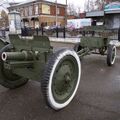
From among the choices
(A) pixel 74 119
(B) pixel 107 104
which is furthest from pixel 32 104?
(B) pixel 107 104

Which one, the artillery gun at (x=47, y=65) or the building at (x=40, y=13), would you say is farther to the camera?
the building at (x=40, y=13)

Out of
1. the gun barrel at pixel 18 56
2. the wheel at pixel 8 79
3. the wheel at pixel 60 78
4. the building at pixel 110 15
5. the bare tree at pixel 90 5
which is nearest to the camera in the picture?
the wheel at pixel 60 78

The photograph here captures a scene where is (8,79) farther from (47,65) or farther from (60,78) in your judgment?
(47,65)

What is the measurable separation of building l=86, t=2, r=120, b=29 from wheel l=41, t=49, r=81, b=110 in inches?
763

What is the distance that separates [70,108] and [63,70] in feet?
2.34

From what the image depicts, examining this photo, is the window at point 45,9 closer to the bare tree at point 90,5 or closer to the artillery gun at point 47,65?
the bare tree at point 90,5

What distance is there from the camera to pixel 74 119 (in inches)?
116

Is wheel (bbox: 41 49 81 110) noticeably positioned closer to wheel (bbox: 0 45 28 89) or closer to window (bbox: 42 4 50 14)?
wheel (bbox: 0 45 28 89)

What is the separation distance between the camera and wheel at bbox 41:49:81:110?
270 centimetres

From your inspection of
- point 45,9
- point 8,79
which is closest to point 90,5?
point 45,9

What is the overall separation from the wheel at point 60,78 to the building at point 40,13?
4023 cm

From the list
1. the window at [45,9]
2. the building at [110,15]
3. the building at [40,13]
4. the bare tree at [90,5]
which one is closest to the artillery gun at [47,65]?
the building at [110,15]

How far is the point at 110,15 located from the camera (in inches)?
919

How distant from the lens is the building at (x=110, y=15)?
2180 cm
